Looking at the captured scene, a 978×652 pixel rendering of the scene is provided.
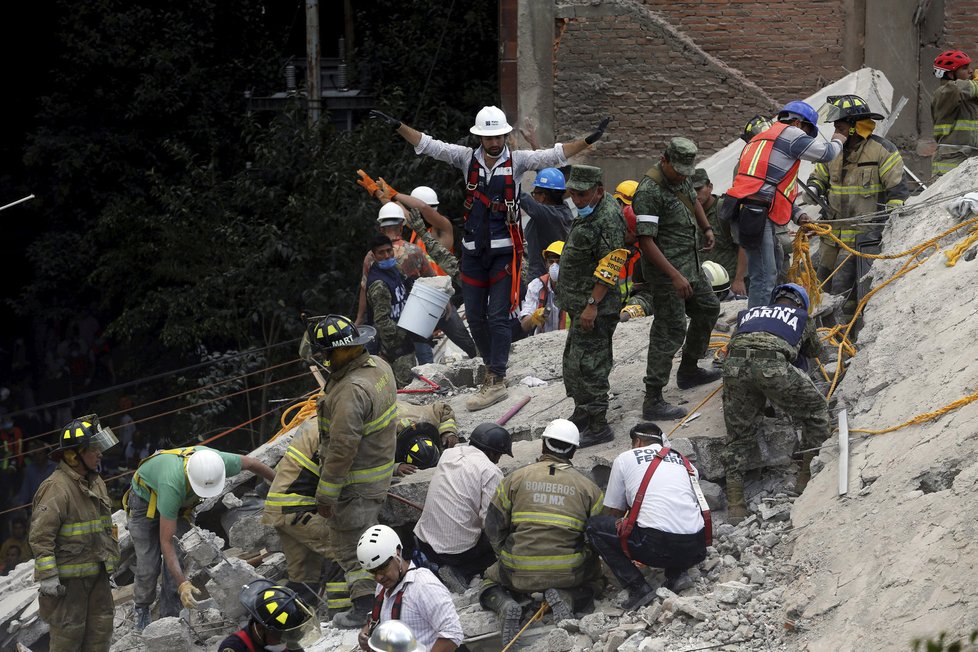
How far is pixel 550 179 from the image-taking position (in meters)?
9.02

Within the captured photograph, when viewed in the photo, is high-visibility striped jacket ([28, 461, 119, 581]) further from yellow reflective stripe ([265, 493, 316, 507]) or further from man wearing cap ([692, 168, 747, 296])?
man wearing cap ([692, 168, 747, 296])

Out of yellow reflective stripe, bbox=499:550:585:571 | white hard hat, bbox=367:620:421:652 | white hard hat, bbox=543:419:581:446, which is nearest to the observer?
white hard hat, bbox=367:620:421:652

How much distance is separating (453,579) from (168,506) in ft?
6.36

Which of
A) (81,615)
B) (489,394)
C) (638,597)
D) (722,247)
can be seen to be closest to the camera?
(638,597)

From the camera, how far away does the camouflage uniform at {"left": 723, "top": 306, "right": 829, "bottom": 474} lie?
7012mm

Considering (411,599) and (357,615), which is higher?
(411,599)

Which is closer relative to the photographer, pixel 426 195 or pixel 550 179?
pixel 550 179

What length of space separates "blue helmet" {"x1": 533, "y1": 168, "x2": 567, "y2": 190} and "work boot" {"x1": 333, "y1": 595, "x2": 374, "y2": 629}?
3300 millimetres

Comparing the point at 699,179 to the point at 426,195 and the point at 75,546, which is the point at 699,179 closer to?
the point at 426,195

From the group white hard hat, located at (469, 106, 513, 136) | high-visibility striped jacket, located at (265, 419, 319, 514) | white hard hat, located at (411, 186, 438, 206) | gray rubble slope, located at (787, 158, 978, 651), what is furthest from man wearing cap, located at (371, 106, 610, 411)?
white hard hat, located at (411, 186, 438, 206)

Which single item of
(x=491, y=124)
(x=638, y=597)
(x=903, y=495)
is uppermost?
(x=491, y=124)

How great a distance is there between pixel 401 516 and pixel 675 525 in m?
2.15

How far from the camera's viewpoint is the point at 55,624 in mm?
8023

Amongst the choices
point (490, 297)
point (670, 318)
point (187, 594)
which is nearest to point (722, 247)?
point (670, 318)
